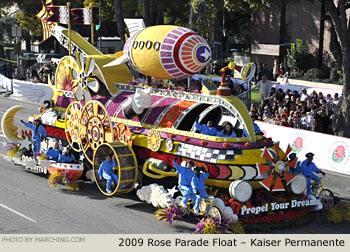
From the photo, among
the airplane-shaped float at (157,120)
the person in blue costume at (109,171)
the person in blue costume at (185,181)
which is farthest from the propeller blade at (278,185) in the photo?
the person in blue costume at (109,171)

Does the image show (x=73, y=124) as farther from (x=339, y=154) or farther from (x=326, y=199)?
(x=339, y=154)

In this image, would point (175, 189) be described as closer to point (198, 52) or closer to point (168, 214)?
point (168, 214)

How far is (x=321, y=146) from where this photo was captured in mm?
18875

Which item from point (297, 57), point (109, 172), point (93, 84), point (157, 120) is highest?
point (297, 57)

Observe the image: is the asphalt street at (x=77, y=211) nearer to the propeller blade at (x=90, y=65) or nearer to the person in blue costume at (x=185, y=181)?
the person in blue costume at (x=185, y=181)

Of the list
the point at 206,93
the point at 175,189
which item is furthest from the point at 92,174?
the point at 206,93

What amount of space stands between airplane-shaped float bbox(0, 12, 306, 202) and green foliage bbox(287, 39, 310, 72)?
18.9 metres

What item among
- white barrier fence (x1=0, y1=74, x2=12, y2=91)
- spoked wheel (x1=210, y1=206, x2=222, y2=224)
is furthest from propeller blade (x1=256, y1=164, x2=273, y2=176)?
white barrier fence (x1=0, y1=74, x2=12, y2=91)

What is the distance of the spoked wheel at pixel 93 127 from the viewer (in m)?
15.1

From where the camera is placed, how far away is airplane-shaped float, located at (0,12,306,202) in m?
12.9

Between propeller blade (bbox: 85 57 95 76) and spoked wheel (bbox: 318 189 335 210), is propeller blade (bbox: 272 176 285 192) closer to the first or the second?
spoked wheel (bbox: 318 189 335 210)

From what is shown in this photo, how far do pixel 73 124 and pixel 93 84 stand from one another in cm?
134

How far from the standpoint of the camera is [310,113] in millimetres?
22031

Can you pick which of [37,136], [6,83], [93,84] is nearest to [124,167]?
[93,84]
